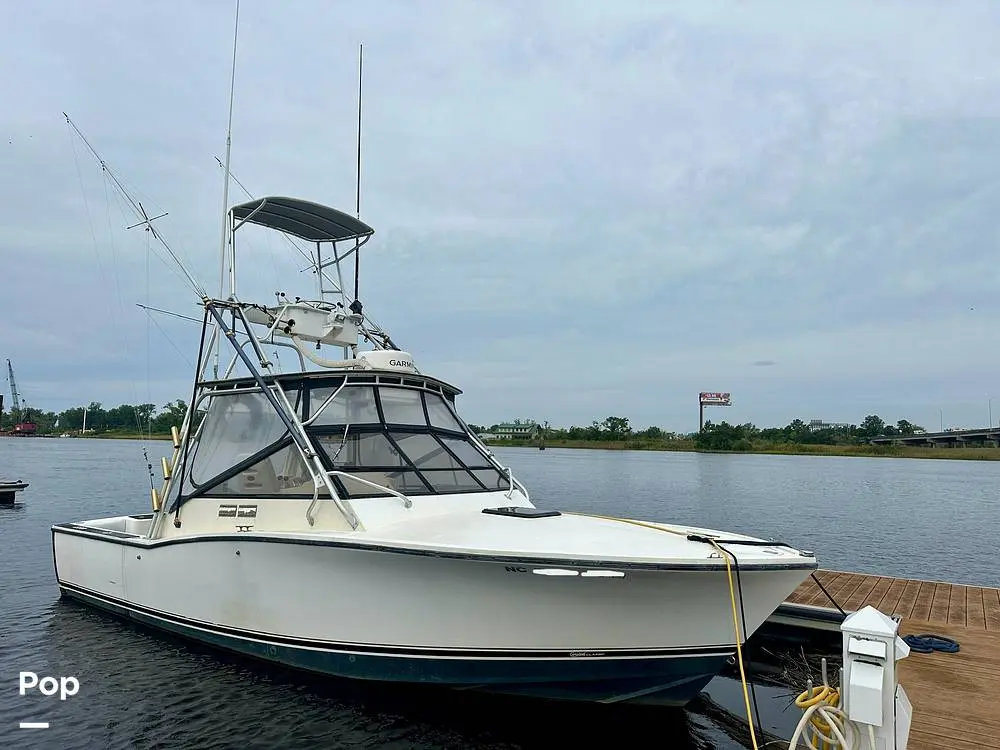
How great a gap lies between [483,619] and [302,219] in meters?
5.64

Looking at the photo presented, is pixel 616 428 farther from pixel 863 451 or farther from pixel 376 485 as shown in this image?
pixel 376 485

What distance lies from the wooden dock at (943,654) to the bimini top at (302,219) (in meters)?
7.17

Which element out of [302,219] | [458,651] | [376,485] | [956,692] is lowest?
[956,692]

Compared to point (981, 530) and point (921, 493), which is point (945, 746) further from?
point (921, 493)

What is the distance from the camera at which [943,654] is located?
→ 657 centimetres

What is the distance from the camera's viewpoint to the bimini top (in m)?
8.38

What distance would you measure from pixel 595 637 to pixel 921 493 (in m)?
35.2

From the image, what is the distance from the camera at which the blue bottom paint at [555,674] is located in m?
5.50

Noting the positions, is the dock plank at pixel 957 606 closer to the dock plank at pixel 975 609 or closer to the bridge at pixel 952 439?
the dock plank at pixel 975 609

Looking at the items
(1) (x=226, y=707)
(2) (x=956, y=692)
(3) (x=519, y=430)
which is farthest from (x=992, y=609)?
(3) (x=519, y=430)

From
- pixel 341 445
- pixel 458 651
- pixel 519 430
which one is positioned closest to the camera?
pixel 458 651

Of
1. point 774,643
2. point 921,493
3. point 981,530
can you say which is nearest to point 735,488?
point 921,493

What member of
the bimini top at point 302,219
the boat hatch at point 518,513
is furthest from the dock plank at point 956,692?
the bimini top at point 302,219

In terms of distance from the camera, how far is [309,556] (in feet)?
19.8
